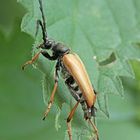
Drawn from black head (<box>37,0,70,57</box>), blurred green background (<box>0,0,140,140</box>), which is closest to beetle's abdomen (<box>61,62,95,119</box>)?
black head (<box>37,0,70,57</box>)

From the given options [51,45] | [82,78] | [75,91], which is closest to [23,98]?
[51,45]

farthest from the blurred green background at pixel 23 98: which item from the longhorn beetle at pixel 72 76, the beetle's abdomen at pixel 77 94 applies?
the beetle's abdomen at pixel 77 94

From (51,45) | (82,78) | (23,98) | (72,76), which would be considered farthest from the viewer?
(23,98)

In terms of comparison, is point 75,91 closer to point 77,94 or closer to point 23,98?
point 77,94

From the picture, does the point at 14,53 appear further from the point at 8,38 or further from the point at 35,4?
the point at 35,4

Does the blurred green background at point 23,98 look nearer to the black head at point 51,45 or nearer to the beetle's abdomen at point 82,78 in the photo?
the black head at point 51,45

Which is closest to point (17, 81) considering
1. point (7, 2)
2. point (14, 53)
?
point (14, 53)
